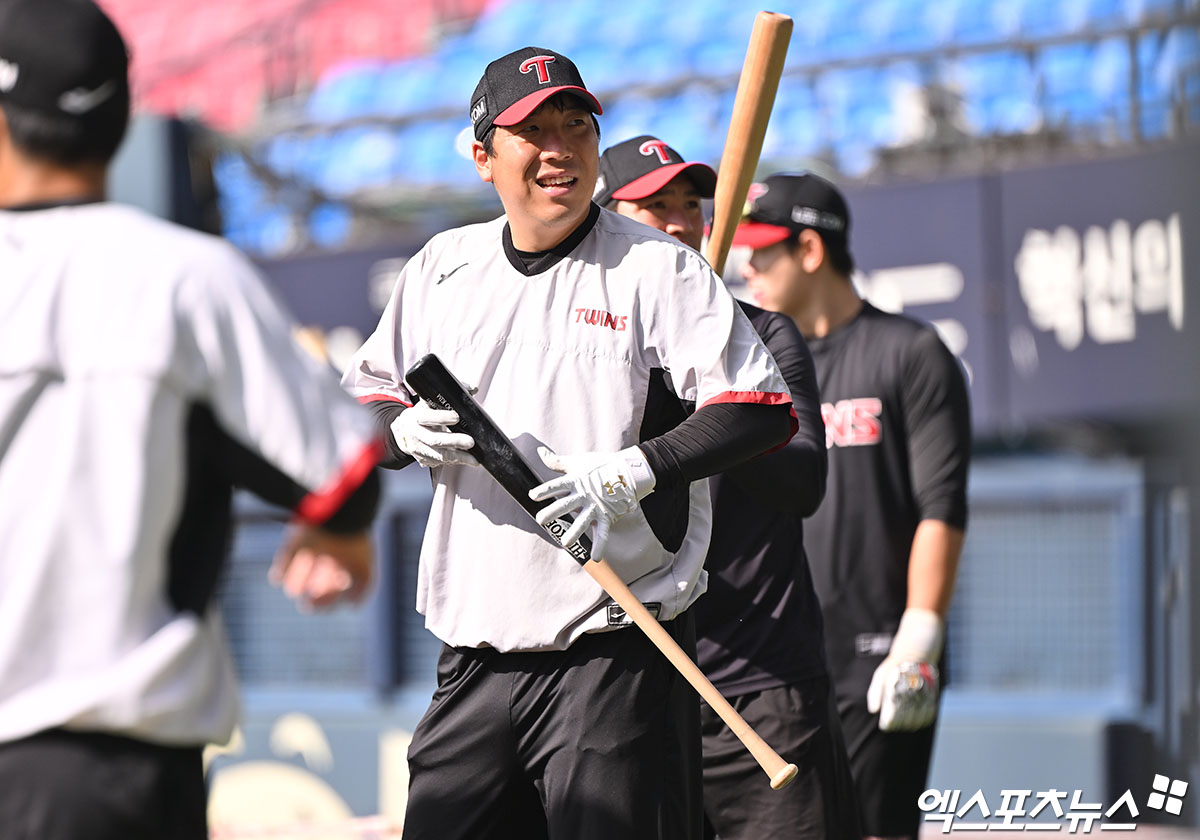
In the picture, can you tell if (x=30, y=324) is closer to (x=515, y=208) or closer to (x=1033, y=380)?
(x=515, y=208)

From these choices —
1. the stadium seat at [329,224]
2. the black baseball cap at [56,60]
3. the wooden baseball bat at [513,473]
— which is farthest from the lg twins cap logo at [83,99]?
the stadium seat at [329,224]

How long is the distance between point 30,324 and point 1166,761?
213 inches

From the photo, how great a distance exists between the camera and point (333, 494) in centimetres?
176

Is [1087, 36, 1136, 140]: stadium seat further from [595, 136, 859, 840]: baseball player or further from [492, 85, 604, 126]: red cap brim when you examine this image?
[492, 85, 604, 126]: red cap brim

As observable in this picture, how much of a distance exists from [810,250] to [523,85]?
158 centimetres

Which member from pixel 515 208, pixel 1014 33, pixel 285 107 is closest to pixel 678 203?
pixel 515 208

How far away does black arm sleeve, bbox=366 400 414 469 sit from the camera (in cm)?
266

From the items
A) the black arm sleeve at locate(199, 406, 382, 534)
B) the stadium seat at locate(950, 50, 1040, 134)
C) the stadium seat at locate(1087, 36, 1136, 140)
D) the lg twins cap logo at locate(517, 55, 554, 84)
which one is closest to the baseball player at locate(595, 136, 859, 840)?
the lg twins cap logo at locate(517, 55, 554, 84)

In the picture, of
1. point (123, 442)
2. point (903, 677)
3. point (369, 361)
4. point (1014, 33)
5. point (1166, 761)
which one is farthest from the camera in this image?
point (1014, 33)

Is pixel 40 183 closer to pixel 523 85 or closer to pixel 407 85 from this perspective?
pixel 523 85

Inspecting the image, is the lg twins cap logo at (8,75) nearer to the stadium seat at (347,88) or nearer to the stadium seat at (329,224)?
the stadium seat at (329,224)

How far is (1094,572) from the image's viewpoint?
21.3 ft

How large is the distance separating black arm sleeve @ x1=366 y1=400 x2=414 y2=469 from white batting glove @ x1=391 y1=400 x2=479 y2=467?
80 mm

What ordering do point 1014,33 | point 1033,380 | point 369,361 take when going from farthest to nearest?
point 1014,33 < point 1033,380 < point 369,361
